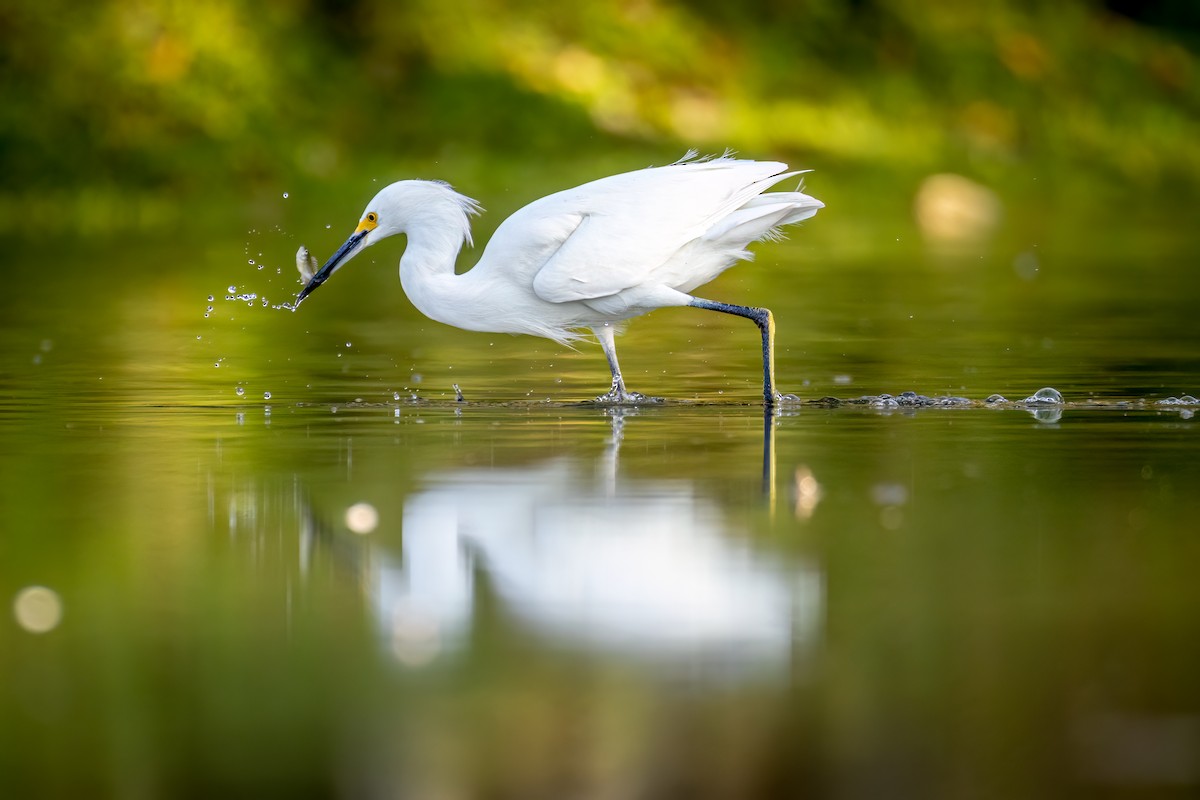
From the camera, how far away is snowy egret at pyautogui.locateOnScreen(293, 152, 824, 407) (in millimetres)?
9977

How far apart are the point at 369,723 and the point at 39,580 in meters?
1.75

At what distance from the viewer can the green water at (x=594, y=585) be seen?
4.22m

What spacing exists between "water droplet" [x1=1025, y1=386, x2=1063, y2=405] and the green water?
0.12m

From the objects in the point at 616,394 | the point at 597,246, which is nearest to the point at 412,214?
the point at 597,246

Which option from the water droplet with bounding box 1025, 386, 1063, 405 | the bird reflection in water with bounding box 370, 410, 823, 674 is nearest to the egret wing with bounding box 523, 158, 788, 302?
the water droplet with bounding box 1025, 386, 1063, 405

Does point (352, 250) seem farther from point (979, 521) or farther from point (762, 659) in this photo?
point (762, 659)

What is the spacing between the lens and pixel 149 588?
568cm

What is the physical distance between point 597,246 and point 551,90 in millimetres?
22705

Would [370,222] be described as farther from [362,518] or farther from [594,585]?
[594,585]

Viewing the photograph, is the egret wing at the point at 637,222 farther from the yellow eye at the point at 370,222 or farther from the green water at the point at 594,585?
the yellow eye at the point at 370,222

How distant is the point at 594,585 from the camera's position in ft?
18.5

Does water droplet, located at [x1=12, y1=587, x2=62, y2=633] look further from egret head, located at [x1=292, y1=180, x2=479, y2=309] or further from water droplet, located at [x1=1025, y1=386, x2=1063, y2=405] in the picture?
water droplet, located at [x1=1025, y1=386, x2=1063, y2=405]

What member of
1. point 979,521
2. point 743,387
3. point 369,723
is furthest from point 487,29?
point 369,723

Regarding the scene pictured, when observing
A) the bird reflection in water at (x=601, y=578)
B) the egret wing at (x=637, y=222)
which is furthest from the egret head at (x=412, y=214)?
the bird reflection in water at (x=601, y=578)
